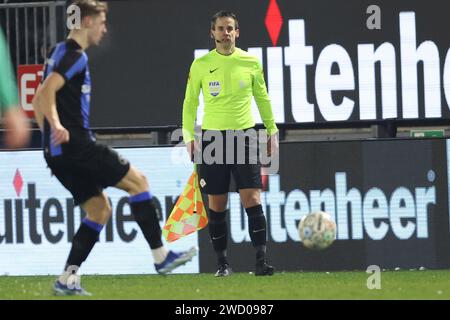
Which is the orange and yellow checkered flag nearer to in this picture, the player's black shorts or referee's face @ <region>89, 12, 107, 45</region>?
the player's black shorts

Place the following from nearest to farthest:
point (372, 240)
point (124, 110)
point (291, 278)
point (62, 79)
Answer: point (62, 79) < point (291, 278) < point (372, 240) < point (124, 110)

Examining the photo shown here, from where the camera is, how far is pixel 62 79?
9.48 m

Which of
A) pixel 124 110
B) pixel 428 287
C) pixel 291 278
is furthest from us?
pixel 124 110

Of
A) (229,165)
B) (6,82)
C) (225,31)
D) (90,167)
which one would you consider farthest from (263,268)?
(6,82)

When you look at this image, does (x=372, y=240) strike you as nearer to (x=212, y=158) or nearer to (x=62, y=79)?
(x=212, y=158)

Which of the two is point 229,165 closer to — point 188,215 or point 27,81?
point 188,215

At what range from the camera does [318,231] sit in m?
10.9

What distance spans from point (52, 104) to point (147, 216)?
120 cm

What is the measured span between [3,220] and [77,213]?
78 centimetres

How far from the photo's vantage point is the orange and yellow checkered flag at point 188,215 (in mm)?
12242

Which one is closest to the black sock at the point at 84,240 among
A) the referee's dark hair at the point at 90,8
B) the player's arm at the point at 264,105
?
the referee's dark hair at the point at 90,8

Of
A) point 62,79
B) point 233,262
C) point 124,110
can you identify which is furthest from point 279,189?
point 62,79

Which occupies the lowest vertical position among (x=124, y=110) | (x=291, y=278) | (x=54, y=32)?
(x=291, y=278)

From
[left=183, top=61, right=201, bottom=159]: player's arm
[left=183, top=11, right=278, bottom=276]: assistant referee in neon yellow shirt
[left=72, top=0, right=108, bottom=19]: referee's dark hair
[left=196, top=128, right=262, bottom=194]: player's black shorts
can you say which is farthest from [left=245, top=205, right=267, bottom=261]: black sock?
[left=72, top=0, right=108, bottom=19]: referee's dark hair
